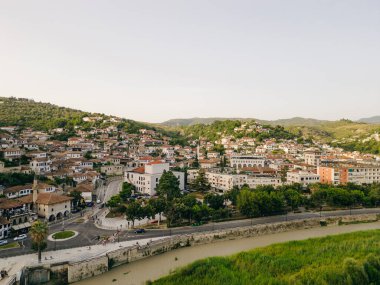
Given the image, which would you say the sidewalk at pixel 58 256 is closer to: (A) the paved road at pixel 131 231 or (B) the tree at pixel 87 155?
(A) the paved road at pixel 131 231

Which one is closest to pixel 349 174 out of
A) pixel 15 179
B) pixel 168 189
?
pixel 168 189

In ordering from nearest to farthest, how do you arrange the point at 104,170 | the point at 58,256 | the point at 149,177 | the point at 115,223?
the point at 58,256 < the point at 115,223 < the point at 149,177 < the point at 104,170

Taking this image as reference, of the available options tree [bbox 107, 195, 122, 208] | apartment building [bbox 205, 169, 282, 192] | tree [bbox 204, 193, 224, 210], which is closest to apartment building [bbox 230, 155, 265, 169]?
apartment building [bbox 205, 169, 282, 192]

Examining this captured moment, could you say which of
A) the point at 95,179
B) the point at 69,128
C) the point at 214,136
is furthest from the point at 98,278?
the point at 214,136

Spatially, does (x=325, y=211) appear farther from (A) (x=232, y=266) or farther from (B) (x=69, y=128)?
(B) (x=69, y=128)

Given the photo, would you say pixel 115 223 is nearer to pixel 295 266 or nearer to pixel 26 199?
pixel 26 199

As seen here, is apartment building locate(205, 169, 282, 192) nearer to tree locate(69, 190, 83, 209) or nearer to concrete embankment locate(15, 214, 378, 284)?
concrete embankment locate(15, 214, 378, 284)

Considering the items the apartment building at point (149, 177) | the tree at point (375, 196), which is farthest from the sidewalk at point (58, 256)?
the tree at point (375, 196)
